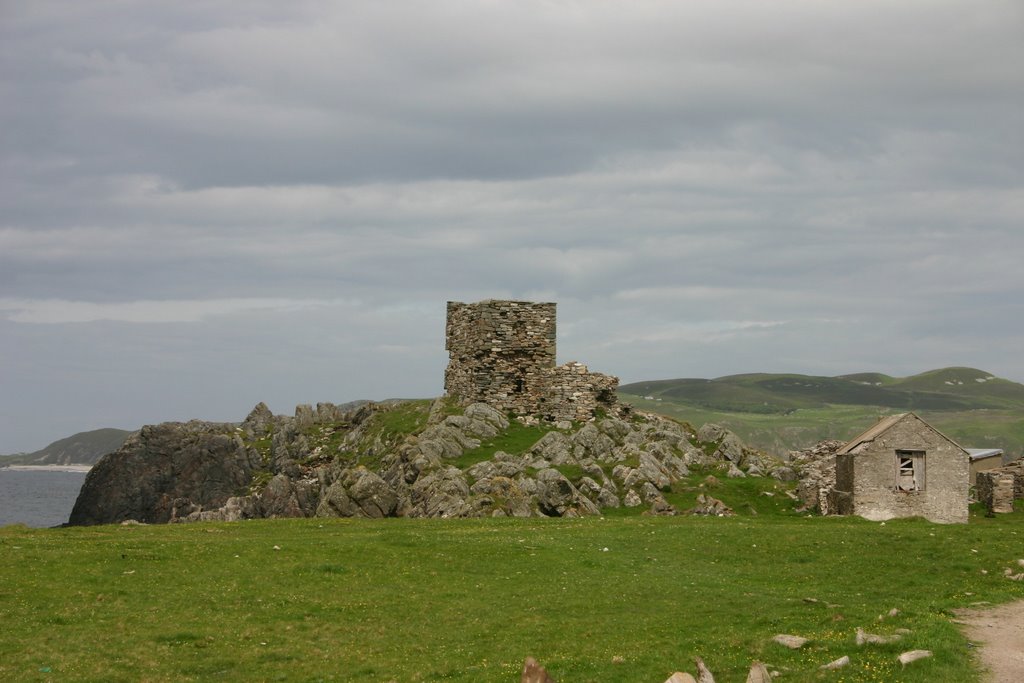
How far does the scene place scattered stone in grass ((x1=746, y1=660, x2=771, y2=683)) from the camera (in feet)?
71.2

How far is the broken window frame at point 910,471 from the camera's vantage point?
167 feet

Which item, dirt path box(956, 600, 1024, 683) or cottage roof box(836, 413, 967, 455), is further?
cottage roof box(836, 413, 967, 455)

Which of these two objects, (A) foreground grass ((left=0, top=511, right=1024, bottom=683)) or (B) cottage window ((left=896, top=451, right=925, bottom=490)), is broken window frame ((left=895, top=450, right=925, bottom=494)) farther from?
(A) foreground grass ((left=0, top=511, right=1024, bottom=683))

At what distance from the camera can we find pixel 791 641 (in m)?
24.9

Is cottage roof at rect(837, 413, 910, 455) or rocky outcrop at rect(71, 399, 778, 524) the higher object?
cottage roof at rect(837, 413, 910, 455)

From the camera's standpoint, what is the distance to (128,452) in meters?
85.9

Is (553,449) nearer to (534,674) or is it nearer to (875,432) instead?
(875,432)

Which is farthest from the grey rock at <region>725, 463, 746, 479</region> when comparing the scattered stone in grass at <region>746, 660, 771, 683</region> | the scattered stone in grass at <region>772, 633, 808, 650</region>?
the scattered stone in grass at <region>746, 660, 771, 683</region>

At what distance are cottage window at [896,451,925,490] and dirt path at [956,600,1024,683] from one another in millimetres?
22246

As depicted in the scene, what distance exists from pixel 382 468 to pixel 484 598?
39.2 meters

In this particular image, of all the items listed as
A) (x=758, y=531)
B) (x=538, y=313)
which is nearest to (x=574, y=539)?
(x=758, y=531)

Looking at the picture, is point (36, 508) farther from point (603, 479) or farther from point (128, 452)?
point (603, 479)

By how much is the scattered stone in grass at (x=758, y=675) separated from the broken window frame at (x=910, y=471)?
31.8 metres

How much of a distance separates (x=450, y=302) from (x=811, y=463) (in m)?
34.4
